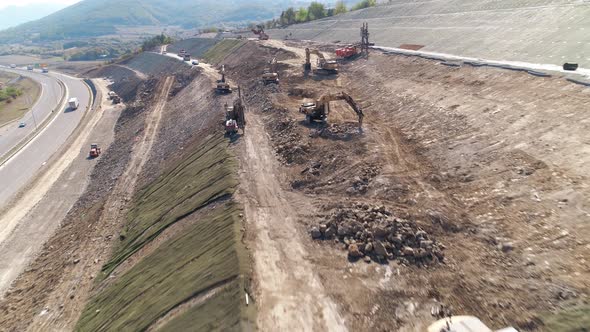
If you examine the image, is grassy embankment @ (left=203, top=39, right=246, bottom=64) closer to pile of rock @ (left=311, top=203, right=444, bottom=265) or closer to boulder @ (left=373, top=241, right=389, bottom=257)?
pile of rock @ (left=311, top=203, right=444, bottom=265)

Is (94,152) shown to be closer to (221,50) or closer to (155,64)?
(221,50)

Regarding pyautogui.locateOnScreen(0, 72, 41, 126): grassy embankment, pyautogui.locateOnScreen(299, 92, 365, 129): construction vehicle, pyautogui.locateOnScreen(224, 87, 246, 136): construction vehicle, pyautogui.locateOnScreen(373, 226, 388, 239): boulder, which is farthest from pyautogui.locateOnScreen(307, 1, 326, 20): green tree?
pyautogui.locateOnScreen(373, 226, 388, 239): boulder

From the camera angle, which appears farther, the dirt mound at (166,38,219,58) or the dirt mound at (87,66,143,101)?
the dirt mound at (166,38,219,58)

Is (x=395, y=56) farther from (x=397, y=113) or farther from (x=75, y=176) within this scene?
(x=75, y=176)

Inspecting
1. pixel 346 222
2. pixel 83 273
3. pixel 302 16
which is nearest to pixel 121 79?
pixel 302 16

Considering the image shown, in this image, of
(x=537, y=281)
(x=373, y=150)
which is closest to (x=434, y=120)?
(x=373, y=150)

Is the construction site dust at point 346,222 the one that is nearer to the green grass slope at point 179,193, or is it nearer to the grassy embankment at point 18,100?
the green grass slope at point 179,193

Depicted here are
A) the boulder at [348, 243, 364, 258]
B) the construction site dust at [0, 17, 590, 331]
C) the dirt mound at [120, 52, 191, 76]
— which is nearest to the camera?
the construction site dust at [0, 17, 590, 331]
